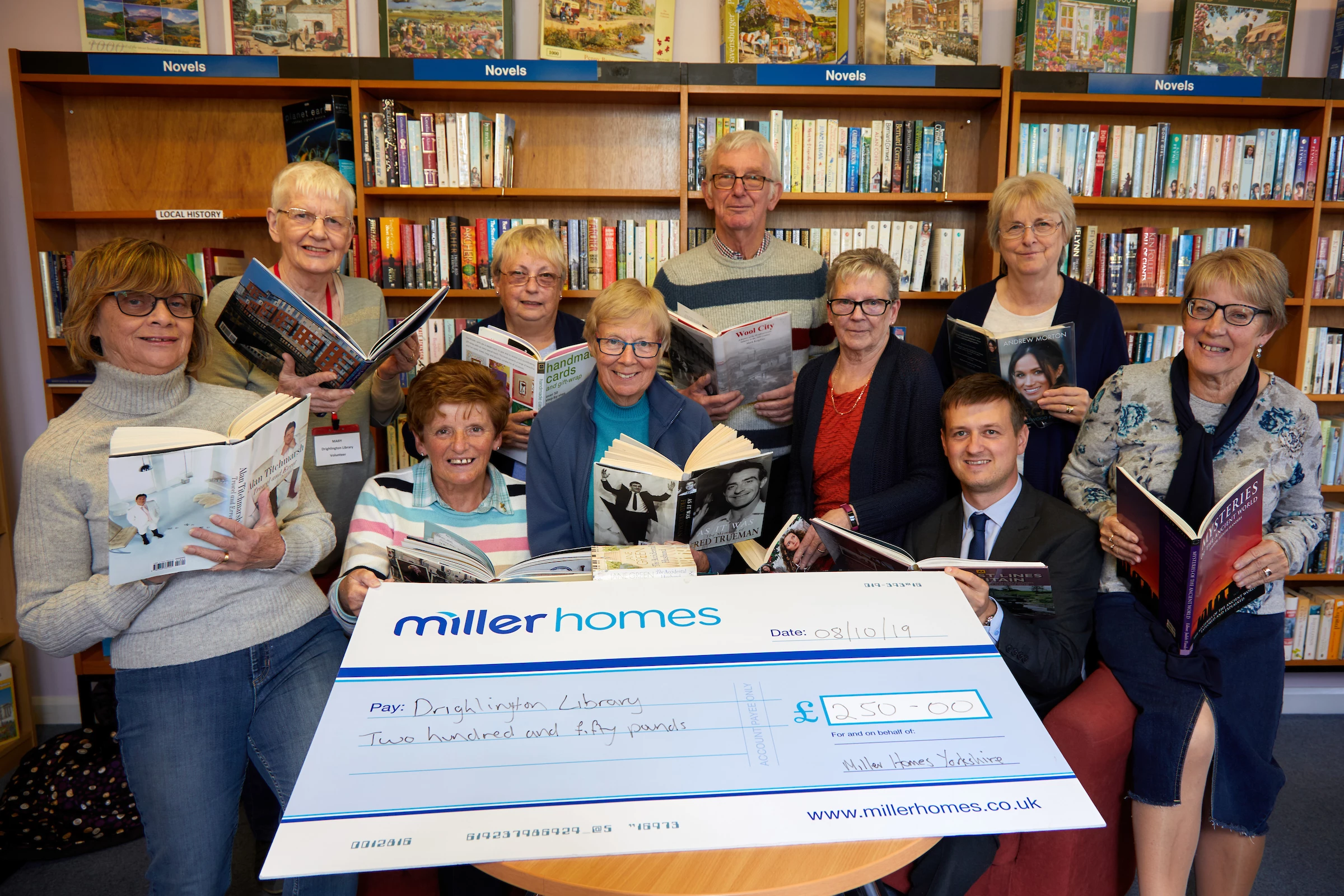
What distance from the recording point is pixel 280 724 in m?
1.77

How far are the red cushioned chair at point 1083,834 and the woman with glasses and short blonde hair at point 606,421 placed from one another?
2.94 feet

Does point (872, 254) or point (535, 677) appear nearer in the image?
point (535, 677)

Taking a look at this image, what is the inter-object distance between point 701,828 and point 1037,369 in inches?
72.5

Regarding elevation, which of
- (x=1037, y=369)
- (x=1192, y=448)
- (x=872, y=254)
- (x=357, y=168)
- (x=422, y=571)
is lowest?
(x=422, y=571)

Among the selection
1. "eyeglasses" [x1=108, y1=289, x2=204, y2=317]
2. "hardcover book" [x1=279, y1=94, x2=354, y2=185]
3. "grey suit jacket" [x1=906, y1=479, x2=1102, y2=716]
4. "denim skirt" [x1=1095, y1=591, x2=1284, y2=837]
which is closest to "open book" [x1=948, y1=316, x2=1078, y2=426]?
"grey suit jacket" [x1=906, y1=479, x2=1102, y2=716]

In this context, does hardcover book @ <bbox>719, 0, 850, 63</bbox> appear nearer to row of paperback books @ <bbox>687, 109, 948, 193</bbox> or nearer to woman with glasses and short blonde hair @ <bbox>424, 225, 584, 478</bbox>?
row of paperback books @ <bbox>687, 109, 948, 193</bbox>

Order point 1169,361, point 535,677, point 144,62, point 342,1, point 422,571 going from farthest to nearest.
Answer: point 342,1
point 144,62
point 1169,361
point 422,571
point 535,677

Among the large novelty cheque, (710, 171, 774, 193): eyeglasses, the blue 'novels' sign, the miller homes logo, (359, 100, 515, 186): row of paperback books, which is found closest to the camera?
the large novelty cheque

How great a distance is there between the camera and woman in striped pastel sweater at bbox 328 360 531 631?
203 centimetres

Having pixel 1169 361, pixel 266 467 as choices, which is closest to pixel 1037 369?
pixel 1169 361

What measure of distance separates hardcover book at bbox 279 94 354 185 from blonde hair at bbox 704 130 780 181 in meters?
1.41

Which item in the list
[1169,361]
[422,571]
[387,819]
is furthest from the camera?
[1169,361]

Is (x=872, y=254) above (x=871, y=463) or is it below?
above

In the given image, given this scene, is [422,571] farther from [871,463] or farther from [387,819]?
[871,463]
